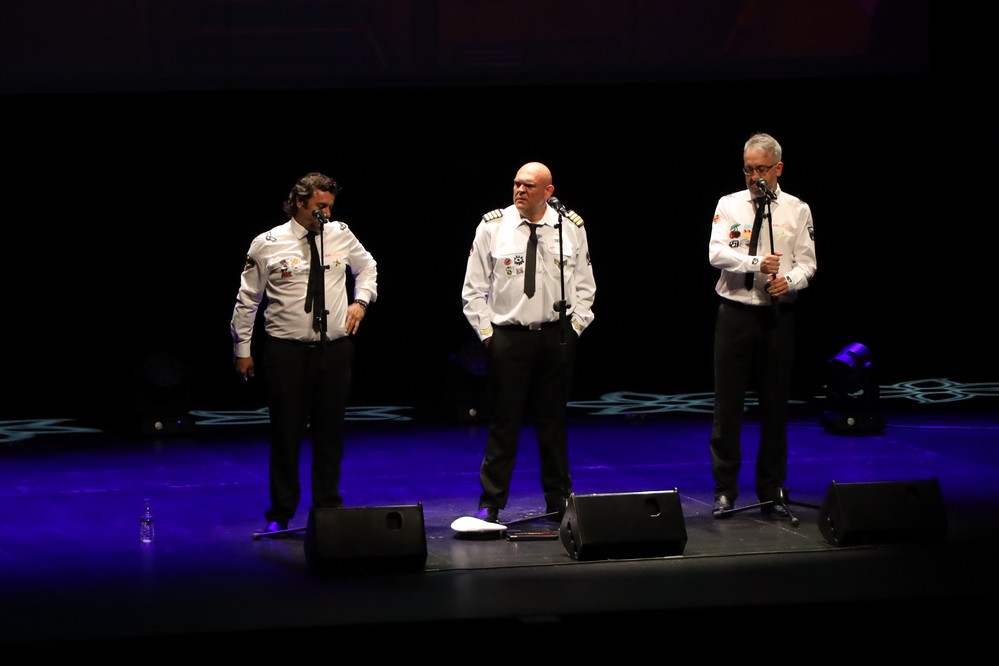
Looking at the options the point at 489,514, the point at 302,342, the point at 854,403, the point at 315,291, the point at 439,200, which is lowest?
the point at 489,514

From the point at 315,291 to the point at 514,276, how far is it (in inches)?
33.6

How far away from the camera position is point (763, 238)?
19.9ft

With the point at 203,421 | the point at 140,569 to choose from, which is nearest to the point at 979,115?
the point at 203,421

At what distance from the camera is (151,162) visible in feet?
32.5

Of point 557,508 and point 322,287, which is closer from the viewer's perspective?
point 322,287

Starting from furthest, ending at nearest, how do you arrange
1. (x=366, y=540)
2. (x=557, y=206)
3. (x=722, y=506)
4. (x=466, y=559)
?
(x=722, y=506)
(x=557, y=206)
(x=466, y=559)
(x=366, y=540)

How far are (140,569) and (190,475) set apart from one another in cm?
216

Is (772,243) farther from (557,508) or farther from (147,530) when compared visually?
(147,530)

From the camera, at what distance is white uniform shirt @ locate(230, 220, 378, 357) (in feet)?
19.0

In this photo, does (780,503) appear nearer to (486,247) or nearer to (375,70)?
(486,247)

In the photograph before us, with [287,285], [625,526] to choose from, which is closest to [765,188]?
[625,526]

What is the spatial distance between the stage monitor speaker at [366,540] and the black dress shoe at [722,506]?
5.10 ft

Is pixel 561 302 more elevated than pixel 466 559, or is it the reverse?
pixel 561 302

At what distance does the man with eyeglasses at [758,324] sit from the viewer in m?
6.01
